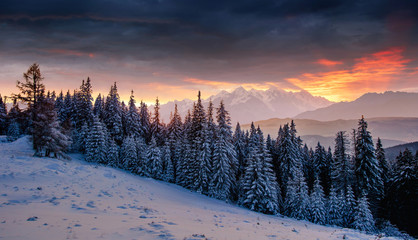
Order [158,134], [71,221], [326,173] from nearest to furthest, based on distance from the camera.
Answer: [71,221], [326,173], [158,134]

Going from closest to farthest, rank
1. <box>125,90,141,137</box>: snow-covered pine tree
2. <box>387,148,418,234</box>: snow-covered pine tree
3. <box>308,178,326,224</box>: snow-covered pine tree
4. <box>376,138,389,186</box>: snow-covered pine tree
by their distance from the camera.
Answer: <box>308,178,326,224</box>: snow-covered pine tree, <box>387,148,418,234</box>: snow-covered pine tree, <box>376,138,389,186</box>: snow-covered pine tree, <box>125,90,141,137</box>: snow-covered pine tree

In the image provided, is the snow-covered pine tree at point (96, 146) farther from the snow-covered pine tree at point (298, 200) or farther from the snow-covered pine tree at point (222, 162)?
the snow-covered pine tree at point (298, 200)

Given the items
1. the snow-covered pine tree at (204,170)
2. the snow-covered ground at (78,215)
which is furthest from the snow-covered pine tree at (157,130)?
the snow-covered ground at (78,215)

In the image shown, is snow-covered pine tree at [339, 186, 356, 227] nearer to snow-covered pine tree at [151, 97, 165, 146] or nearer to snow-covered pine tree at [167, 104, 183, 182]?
snow-covered pine tree at [167, 104, 183, 182]

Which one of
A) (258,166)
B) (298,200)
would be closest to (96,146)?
(258,166)

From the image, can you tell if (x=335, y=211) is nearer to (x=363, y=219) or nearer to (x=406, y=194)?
(x=363, y=219)

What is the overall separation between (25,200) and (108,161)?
116ft

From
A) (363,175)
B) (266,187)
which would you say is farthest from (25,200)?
(363,175)

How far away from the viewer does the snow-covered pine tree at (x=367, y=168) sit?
→ 36562 millimetres

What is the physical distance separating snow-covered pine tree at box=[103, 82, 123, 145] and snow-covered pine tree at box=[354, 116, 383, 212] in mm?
50010

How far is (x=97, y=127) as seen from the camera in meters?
44.9

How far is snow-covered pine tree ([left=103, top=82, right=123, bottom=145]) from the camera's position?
54.2 metres

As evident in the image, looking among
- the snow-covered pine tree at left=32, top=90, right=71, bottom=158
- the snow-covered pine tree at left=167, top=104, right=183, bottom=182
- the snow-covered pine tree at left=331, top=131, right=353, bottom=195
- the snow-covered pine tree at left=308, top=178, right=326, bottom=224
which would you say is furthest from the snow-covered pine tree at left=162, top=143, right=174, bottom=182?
the snow-covered pine tree at left=331, top=131, right=353, bottom=195

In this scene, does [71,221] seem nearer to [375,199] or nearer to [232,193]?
[232,193]
